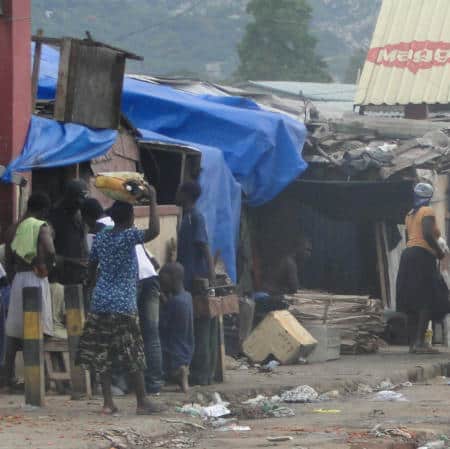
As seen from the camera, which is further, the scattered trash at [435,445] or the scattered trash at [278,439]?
the scattered trash at [278,439]

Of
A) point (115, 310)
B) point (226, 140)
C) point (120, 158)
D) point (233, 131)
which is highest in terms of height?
point (233, 131)

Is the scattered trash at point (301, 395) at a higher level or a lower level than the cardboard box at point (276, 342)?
lower

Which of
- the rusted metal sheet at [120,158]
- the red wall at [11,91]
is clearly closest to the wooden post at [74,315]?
the red wall at [11,91]

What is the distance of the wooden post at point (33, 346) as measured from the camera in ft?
32.6

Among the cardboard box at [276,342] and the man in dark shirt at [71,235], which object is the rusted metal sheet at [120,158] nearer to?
the man in dark shirt at [71,235]

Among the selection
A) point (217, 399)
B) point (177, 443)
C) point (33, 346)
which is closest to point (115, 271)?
point (33, 346)

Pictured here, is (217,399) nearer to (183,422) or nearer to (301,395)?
(301,395)

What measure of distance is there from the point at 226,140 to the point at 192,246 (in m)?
3.32

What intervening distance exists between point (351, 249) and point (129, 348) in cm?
818

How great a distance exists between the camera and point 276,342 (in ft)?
46.3

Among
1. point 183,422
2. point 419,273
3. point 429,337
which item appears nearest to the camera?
point 183,422

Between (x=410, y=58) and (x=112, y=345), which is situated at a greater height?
(x=410, y=58)

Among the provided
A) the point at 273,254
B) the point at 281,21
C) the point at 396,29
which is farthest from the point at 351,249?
the point at 281,21

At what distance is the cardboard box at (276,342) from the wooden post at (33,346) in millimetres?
4399
